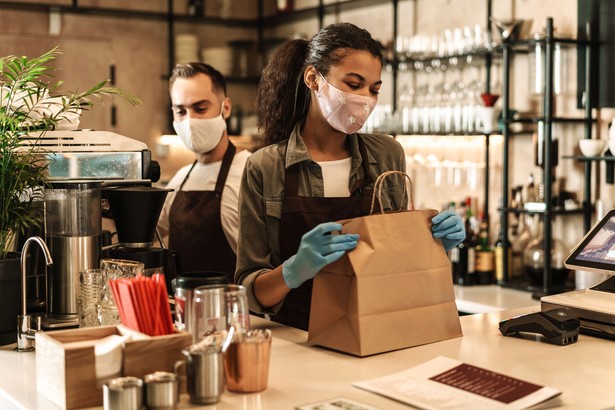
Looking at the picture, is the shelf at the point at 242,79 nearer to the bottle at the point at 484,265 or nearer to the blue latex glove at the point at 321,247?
the bottle at the point at 484,265

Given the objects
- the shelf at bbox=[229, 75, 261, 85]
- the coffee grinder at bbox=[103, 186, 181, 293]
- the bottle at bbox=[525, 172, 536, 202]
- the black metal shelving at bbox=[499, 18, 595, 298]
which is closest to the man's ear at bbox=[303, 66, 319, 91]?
the coffee grinder at bbox=[103, 186, 181, 293]

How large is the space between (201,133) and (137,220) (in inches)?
46.2

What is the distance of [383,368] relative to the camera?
1834 millimetres

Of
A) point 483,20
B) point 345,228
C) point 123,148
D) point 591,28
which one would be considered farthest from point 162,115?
point 345,228

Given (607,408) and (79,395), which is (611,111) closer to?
(607,408)

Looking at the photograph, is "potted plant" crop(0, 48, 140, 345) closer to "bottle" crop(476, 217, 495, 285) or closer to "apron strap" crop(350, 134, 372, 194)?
"apron strap" crop(350, 134, 372, 194)

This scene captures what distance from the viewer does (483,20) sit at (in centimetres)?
475

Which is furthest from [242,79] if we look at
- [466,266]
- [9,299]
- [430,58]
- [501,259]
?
[9,299]

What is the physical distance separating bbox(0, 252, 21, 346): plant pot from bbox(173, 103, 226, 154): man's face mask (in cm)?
145

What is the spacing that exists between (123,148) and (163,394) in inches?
45.3

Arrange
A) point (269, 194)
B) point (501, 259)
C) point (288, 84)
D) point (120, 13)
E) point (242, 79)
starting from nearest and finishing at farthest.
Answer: point (269, 194), point (288, 84), point (501, 259), point (120, 13), point (242, 79)

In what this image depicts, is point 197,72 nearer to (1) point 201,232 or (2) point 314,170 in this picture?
(1) point 201,232

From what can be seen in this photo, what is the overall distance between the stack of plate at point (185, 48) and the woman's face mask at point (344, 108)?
419 centimetres

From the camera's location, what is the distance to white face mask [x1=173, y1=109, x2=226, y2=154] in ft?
11.5
